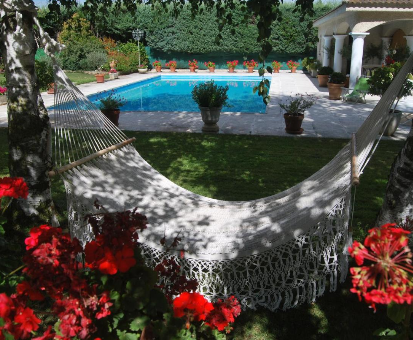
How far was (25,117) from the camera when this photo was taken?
7.51ft

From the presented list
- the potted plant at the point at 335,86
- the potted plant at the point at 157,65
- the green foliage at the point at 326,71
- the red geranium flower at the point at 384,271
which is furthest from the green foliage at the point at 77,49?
the red geranium flower at the point at 384,271

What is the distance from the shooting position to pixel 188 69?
683 inches

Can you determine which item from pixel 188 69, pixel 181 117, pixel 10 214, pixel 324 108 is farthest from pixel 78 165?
pixel 188 69

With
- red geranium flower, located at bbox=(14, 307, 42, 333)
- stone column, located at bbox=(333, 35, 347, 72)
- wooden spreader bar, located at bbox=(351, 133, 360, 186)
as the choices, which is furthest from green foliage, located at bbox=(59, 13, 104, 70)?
red geranium flower, located at bbox=(14, 307, 42, 333)

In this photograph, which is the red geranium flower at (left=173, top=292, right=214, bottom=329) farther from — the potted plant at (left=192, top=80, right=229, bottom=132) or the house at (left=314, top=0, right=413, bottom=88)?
the house at (left=314, top=0, right=413, bottom=88)

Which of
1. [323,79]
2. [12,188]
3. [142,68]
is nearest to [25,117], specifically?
[12,188]

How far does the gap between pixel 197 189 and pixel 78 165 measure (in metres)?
1.35

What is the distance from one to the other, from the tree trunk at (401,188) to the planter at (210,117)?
345 cm

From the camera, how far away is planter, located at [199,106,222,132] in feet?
17.6

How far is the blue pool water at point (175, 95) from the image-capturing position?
8.80m

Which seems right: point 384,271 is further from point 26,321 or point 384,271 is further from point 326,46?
point 326,46

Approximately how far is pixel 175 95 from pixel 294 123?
6.10 meters

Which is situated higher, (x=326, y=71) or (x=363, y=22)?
(x=363, y=22)

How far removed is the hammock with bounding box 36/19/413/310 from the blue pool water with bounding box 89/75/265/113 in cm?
472
